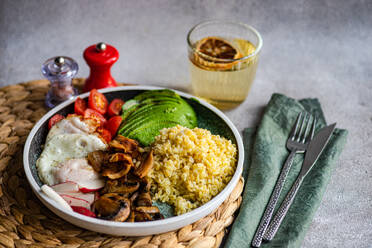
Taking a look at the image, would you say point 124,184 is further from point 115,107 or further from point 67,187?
point 115,107

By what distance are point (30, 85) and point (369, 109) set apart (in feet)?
9.85

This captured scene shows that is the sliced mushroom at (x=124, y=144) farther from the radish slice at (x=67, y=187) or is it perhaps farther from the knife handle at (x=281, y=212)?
the knife handle at (x=281, y=212)

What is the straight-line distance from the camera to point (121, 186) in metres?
2.58

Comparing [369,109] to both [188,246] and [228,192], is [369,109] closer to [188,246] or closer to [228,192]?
[228,192]

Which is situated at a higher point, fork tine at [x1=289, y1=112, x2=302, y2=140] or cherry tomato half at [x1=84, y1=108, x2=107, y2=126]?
cherry tomato half at [x1=84, y1=108, x2=107, y2=126]

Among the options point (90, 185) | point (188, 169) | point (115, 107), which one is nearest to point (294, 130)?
point (188, 169)

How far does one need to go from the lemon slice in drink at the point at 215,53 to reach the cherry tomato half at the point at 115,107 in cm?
71

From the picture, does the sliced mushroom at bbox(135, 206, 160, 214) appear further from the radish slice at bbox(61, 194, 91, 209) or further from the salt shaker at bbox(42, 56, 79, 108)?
the salt shaker at bbox(42, 56, 79, 108)

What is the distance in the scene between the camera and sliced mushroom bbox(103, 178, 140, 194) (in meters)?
2.56

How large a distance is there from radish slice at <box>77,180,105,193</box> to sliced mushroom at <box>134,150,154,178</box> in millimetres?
227

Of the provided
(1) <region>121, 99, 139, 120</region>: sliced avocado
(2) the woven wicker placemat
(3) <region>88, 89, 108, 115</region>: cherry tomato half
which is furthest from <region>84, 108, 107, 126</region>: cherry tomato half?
(2) the woven wicker placemat

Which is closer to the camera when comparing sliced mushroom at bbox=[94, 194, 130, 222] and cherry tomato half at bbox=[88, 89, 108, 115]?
sliced mushroom at bbox=[94, 194, 130, 222]

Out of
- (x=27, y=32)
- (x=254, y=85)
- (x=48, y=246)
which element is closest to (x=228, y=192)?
(x=48, y=246)

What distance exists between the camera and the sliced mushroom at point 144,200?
2.52m
